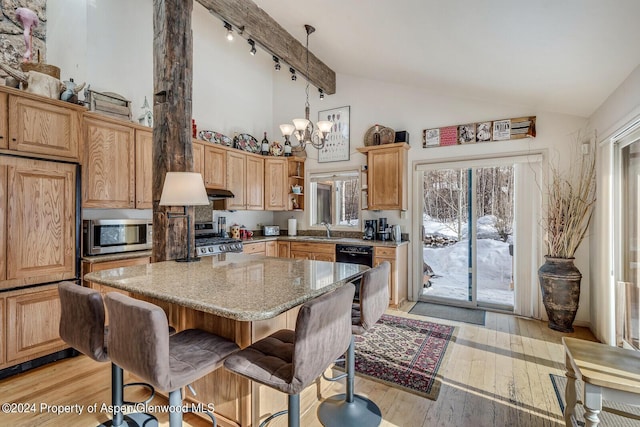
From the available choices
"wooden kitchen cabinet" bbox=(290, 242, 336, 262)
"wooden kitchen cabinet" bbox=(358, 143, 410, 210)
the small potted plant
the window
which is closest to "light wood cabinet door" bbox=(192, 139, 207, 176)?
"wooden kitchen cabinet" bbox=(290, 242, 336, 262)

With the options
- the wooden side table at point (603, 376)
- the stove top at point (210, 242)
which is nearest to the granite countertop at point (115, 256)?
the stove top at point (210, 242)

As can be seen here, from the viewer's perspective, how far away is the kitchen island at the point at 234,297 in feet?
4.37

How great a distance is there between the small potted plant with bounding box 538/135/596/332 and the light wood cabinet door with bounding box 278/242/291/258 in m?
3.34

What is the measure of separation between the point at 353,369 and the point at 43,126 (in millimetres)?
3080

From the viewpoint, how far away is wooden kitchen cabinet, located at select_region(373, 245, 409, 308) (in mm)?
3999

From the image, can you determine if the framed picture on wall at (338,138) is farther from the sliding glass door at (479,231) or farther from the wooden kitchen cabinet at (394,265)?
the wooden kitchen cabinet at (394,265)

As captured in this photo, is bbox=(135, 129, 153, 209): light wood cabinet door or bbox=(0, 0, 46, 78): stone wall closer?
bbox=(0, 0, 46, 78): stone wall

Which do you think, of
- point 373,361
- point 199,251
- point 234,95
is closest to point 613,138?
point 373,361

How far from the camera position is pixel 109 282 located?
1671mm

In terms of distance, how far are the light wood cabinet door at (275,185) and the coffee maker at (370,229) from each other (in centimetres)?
149

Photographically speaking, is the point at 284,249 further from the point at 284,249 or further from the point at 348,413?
the point at 348,413

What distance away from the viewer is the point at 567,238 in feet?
10.8

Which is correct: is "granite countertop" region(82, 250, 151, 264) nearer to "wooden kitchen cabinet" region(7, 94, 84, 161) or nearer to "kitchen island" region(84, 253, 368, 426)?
"wooden kitchen cabinet" region(7, 94, 84, 161)

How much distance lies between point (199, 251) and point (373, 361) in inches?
91.8
